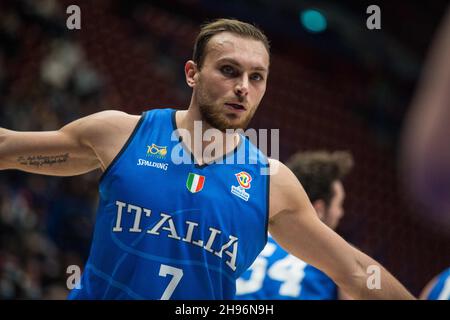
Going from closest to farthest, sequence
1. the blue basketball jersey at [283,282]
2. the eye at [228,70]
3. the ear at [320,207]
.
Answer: the eye at [228,70], the blue basketball jersey at [283,282], the ear at [320,207]

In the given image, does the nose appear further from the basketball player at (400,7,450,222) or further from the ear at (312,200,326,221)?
the ear at (312,200,326,221)

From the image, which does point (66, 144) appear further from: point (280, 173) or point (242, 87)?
point (280, 173)

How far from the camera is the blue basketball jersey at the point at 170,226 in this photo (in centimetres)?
249

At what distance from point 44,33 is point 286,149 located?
4.06 meters

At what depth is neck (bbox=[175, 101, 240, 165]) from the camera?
2.77 m

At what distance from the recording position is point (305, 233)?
2684 millimetres

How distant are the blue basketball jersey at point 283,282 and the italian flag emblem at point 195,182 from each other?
1.78 metres

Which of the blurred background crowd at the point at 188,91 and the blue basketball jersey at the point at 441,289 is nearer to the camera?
the blue basketball jersey at the point at 441,289

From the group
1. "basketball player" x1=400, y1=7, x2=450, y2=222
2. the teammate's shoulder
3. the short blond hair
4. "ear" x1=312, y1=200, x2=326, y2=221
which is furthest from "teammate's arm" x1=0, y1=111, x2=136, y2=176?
"ear" x1=312, y1=200, x2=326, y2=221

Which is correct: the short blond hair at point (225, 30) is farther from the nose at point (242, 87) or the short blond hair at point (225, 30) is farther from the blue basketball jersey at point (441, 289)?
the blue basketball jersey at point (441, 289)

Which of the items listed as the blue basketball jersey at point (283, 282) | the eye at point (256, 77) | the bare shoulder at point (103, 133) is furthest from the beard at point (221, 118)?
the blue basketball jersey at point (283, 282)

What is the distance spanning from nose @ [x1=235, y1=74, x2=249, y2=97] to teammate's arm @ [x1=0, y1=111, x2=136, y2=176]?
50cm
